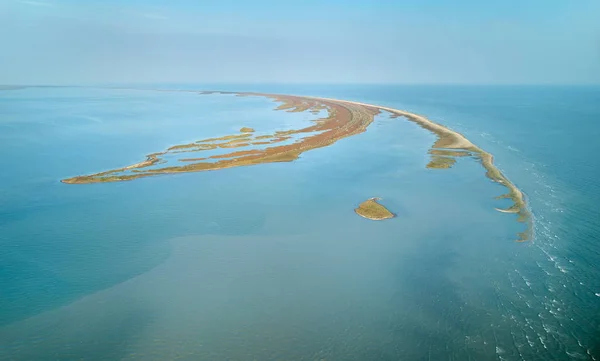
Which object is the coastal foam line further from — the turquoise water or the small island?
the small island

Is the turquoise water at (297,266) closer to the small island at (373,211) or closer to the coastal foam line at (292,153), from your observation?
the small island at (373,211)

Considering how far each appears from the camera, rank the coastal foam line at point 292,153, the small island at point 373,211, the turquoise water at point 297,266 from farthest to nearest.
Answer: the coastal foam line at point 292,153
the small island at point 373,211
the turquoise water at point 297,266

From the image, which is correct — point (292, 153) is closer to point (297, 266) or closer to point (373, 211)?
point (373, 211)

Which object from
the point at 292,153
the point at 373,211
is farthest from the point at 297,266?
the point at 292,153

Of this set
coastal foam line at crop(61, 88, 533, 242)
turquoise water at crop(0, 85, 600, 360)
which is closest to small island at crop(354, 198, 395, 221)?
turquoise water at crop(0, 85, 600, 360)

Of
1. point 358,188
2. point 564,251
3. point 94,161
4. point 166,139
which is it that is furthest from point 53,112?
point 564,251

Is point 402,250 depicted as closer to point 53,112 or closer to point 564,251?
point 564,251

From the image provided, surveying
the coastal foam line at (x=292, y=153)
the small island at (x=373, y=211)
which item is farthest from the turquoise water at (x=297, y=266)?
the coastal foam line at (x=292, y=153)
